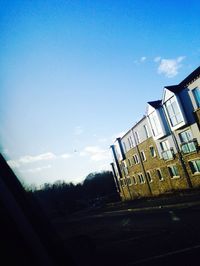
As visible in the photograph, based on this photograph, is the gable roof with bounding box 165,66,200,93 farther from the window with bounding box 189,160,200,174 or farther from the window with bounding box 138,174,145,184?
the window with bounding box 138,174,145,184

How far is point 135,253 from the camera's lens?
925 centimetres

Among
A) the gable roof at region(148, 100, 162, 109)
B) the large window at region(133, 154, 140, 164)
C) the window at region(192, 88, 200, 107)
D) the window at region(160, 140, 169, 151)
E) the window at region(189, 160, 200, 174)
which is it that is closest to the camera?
the window at region(192, 88, 200, 107)

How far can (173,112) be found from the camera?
28109mm

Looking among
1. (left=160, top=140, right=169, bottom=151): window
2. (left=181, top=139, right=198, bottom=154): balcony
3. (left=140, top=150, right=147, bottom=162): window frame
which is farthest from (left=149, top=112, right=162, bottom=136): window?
(left=140, top=150, right=147, bottom=162): window frame

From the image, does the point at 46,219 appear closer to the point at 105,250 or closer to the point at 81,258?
the point at 81,258

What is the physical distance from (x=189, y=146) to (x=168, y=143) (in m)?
4.39

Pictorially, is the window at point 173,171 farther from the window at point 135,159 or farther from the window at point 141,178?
the window at point 135,159

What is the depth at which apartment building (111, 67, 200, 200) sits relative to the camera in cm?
2588

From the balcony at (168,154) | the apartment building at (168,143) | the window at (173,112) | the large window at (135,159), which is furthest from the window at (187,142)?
the large window at (135,159)

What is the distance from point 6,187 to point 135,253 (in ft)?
28.5

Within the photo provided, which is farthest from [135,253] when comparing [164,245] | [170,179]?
[170,179]

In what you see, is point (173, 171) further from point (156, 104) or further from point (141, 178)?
point (141, 178)

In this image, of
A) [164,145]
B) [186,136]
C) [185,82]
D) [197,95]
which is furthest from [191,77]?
[164,145]

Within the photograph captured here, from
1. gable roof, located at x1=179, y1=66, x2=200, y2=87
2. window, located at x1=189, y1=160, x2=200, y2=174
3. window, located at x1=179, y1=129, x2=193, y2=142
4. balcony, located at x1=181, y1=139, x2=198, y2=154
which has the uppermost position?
gable roof, located at x1=179, y1=66, x2=200, y2=87
